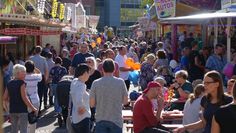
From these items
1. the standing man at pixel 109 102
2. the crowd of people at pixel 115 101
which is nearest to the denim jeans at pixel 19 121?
the crowd of people at pixel 115 101

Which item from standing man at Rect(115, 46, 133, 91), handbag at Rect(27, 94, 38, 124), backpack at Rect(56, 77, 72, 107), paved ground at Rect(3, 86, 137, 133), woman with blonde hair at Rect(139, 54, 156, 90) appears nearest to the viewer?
handbag at Rect(27, 94, 38, 124)

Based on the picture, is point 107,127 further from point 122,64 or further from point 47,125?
point 122,64

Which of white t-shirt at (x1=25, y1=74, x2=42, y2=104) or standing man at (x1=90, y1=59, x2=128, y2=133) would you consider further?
white t-shirt at (x1=25, y1=74, x2=42, y2=104)

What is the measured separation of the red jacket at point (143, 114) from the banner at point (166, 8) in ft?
42.7

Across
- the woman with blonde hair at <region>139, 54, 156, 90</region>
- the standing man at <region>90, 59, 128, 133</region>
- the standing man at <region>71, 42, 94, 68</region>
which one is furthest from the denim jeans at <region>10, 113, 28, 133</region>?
the woman with blonde hair at <region>139, 54, 156, 90</region>

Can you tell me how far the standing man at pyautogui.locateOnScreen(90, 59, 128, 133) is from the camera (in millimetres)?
6246

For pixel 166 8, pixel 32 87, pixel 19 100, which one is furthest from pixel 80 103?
pixel 166 8

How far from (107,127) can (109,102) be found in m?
0.32

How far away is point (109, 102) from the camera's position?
20.5 ft

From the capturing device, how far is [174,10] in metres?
19.1

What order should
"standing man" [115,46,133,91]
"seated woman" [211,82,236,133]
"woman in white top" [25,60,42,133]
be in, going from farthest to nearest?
"standing man" [115,46,133,91] → "woman in white top" [25,60,42,133] → "seated woman" [211,82,236,133]

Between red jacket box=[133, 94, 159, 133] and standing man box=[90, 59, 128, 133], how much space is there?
0.77 ft

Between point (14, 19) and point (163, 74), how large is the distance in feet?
20.4

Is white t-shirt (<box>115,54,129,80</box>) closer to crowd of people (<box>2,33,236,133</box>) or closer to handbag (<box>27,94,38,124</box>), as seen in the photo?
crowd of people (<box>2,33,236,133</box>)
